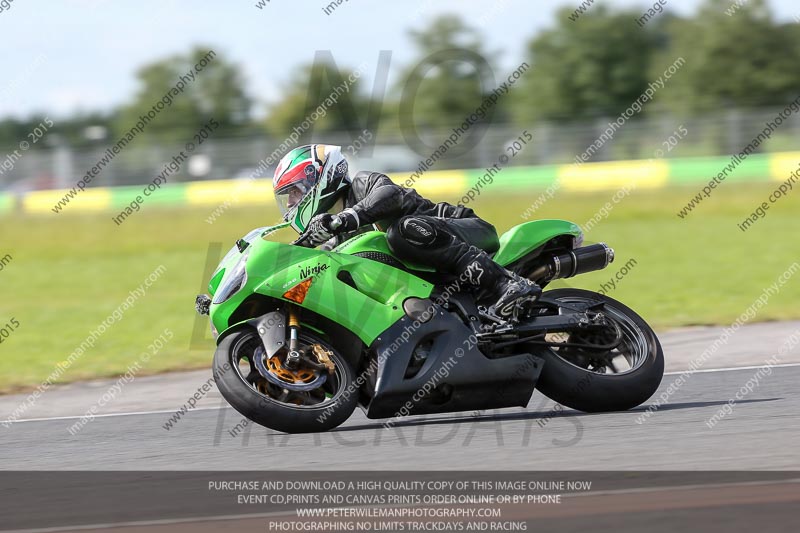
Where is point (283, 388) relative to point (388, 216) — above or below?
below

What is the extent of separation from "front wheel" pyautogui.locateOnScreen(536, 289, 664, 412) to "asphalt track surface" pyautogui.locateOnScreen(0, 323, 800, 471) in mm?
109

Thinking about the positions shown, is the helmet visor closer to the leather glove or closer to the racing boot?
the leather glove

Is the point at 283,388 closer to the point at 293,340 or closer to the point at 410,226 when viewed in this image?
the point at 293,340

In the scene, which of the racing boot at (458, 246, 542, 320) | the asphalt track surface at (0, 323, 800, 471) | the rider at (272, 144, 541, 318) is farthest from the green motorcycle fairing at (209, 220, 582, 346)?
the asphalt track surface at (0, 323, 800, 471)

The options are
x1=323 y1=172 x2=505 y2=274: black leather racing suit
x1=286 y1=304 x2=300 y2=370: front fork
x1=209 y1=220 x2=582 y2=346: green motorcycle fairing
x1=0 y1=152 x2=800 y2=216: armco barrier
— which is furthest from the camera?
x1=0 y1=152 x2=800 y2=216: armco barrier

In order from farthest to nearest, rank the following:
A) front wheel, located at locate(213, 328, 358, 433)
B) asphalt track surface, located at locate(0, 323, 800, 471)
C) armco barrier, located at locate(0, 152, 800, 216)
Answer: armco barrier, located at locate(0, 152, 800, 216) → front wheel, located at locate(213, 328, 358, 433) → asphalt track surface, located at locate(0, 323, 800, 471)

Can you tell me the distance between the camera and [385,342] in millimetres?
6594

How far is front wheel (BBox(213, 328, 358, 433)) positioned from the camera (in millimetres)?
6246

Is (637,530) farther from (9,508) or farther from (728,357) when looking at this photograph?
(728,357)

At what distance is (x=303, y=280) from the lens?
21.4ft

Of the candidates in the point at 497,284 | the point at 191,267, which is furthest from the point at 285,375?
the point at 191,267

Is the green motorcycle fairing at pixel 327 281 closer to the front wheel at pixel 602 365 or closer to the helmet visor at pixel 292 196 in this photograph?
the helmet visor at pixel 292 196

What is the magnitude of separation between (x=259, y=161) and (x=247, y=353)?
95.5 ft

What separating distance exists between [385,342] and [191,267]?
47.8ft
